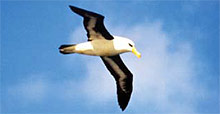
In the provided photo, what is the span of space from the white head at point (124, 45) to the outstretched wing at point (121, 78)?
1668 millimetres

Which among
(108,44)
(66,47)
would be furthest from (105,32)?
(66,47)

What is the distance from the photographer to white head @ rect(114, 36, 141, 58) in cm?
1659

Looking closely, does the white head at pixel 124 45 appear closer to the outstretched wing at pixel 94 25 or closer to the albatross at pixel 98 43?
the albatross at pixel 98 43

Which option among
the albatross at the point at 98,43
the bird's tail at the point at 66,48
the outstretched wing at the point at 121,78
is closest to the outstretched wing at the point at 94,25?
the albatross at the point at 98,43

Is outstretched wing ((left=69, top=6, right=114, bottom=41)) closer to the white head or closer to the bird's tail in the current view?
the white head

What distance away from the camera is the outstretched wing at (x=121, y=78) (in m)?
18.5

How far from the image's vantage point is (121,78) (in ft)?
61.7

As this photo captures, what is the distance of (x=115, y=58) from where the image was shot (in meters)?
18.3

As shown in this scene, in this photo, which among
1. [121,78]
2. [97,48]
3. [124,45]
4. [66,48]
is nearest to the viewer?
[66,48]

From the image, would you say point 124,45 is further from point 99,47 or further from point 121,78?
point 121,78

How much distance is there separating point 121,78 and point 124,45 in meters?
2.49

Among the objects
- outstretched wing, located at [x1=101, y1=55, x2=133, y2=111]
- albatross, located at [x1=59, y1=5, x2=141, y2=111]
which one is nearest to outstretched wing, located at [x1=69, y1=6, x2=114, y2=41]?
albatross, located at [x1=59, y1=5, x2=141, y2=111]

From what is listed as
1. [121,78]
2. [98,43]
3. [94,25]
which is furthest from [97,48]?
[121,78]

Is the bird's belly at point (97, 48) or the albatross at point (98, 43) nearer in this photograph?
the albatross at point (98, 43)
